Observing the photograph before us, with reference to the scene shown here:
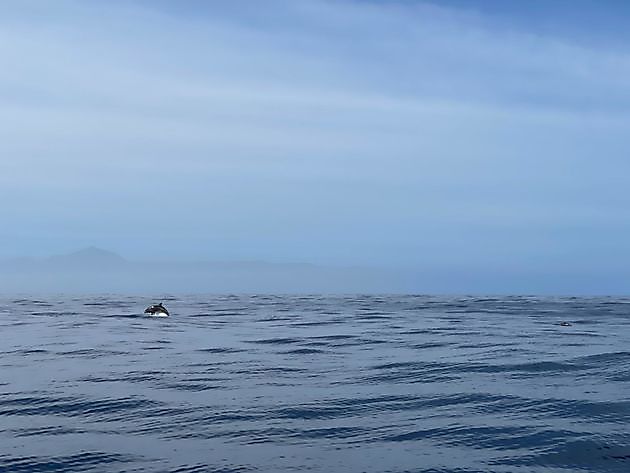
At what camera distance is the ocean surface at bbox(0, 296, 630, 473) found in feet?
69.4

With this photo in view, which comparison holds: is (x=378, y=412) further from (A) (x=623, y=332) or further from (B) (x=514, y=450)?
(A) (x=623, y=332)

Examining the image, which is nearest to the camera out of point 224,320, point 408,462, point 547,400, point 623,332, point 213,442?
point 408,462

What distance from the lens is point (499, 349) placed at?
155 feet

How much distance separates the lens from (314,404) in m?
28.5

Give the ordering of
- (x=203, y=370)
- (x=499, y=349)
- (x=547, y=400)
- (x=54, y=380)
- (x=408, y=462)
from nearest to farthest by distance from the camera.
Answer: (x=408, y=462) → (x=547, y=400) → (x=54, y=380) → (x=203, y=370) → (x=499, y=349)

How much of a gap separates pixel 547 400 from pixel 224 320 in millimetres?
47369

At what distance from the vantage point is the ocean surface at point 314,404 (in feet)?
69.4

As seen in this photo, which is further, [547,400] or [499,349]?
[499,349]

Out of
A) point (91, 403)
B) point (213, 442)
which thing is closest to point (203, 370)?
point (91, 403)

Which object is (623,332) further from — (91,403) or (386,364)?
(91,403)

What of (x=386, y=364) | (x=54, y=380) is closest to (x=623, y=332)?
(x=386, y=364)

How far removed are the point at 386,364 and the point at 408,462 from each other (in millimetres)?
18977

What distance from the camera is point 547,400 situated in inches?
1163

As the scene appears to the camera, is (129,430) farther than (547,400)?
No
